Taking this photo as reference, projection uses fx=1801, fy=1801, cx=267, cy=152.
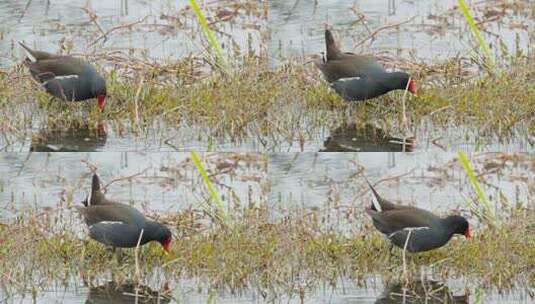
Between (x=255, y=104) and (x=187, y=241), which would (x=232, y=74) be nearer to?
(x=255, y=104)

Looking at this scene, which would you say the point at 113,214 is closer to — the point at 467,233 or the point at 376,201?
the point at 376,201

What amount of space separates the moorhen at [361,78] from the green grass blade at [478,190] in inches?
31.8

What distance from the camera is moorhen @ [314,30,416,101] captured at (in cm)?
1389

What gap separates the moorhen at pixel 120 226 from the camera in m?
13.0

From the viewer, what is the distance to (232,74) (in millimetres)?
14477

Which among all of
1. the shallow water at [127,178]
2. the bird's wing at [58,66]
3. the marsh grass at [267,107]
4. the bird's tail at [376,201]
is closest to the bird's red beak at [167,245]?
the shallow water at [127,178]

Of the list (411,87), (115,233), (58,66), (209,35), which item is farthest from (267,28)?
(115,233)

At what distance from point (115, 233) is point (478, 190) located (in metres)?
2.68

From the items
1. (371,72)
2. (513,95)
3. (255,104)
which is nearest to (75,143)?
(255,104)

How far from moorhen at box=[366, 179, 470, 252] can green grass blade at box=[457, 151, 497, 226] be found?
0.98 ft

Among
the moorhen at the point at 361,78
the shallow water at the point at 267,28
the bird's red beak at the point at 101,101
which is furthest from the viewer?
the shallow water at the point at 267,28

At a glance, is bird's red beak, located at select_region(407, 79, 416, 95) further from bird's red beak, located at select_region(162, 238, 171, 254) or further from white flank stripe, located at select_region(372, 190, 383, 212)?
bird's red beak, located at select_region(162, 238, 171, 254)

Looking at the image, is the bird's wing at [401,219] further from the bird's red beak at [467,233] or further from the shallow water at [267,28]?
the shallow water at [267,28]

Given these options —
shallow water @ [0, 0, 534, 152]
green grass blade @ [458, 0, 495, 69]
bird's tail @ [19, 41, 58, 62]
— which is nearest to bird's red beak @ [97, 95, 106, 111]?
bird's tail @ [19, 41, 58, 62]
